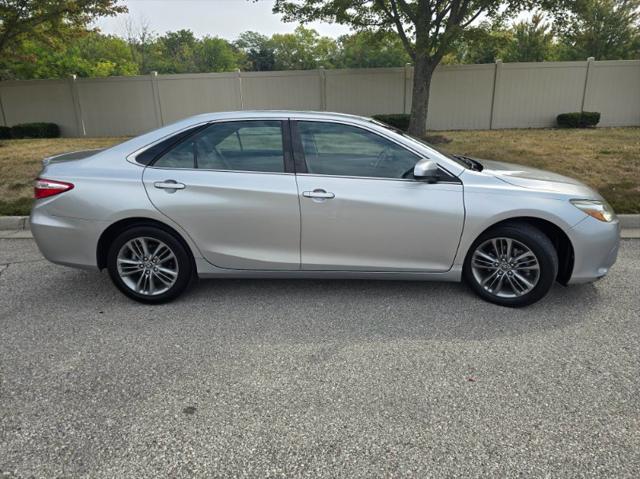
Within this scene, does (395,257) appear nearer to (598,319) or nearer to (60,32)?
(598,319)

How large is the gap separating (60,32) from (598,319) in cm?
1614

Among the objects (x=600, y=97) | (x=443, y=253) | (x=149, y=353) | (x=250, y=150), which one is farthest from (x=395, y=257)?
(x=600, y=97)

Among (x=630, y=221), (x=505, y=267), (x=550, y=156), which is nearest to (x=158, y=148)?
(x=505, y=267)

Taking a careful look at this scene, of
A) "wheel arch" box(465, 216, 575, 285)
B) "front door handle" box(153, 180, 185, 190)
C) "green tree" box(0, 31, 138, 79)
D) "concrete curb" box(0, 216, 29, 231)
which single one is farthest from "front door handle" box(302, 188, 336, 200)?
"green tree" box(0, 31, 138, 79)

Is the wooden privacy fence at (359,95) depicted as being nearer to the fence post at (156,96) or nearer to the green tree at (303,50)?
the fence post at (156,96)

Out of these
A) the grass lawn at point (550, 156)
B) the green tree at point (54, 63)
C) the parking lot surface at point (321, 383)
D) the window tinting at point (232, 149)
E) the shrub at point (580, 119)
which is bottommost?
the parking lot surface at point (321, 383)

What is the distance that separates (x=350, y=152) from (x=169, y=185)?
5.06ft

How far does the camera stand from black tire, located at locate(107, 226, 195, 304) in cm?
382

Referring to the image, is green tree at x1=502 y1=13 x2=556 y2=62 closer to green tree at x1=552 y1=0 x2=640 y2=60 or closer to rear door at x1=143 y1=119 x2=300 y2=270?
green tree at x1=552 y1=0 x2=640 y2=60

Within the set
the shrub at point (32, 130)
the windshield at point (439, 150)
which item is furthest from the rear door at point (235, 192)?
the shrub at point (32, 130)

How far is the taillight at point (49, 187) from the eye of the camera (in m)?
3.80

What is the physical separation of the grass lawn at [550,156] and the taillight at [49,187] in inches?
138

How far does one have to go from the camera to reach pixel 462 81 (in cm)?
1619

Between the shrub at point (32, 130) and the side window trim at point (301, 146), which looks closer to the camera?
the side window trim at point (301, 146)
